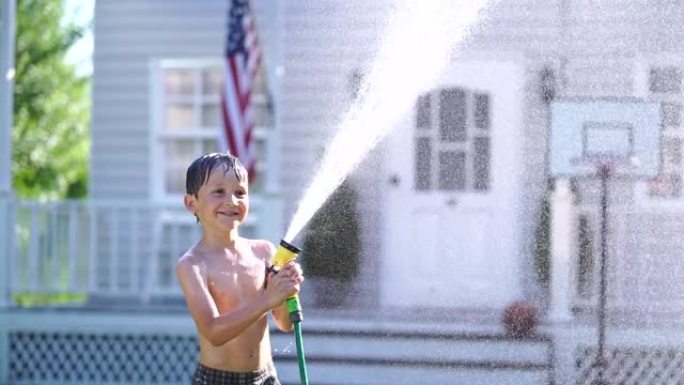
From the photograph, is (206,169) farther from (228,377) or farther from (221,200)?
(228,377)

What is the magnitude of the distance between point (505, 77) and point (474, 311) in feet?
3.50

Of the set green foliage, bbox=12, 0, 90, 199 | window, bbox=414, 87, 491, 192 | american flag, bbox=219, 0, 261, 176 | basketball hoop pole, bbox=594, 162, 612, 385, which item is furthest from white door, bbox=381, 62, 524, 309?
green foliage, bbox=12, 0, 90, 199

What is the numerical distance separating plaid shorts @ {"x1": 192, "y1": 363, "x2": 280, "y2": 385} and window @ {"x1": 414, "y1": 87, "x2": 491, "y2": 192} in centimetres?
181

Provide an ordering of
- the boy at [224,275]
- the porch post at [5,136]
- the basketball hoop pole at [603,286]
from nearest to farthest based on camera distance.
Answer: the boy at [224,275]
the basketball hoop pole at [603,286]
the porch post at [5,136]

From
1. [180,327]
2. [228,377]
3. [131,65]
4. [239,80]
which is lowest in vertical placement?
[180,327]

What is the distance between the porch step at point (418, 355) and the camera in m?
4.55

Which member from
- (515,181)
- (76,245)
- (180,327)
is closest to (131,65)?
(76,245)

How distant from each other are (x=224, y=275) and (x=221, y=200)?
0.22m

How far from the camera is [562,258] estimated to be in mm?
4930

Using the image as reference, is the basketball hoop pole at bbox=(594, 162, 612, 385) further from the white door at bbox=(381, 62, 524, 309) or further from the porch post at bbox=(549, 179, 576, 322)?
the white door at bbox=(381, 62, 524, 309)

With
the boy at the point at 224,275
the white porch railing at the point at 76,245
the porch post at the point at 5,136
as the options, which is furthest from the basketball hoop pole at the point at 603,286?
the porch post at the point at 5,136

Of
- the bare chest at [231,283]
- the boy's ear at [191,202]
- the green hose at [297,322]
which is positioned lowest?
the green hose at [297,322]

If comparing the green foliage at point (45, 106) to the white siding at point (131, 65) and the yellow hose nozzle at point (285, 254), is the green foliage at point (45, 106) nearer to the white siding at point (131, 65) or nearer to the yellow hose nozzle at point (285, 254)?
the white siding at point (131, 65)

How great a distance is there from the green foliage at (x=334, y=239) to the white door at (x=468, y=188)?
591 millimetres
